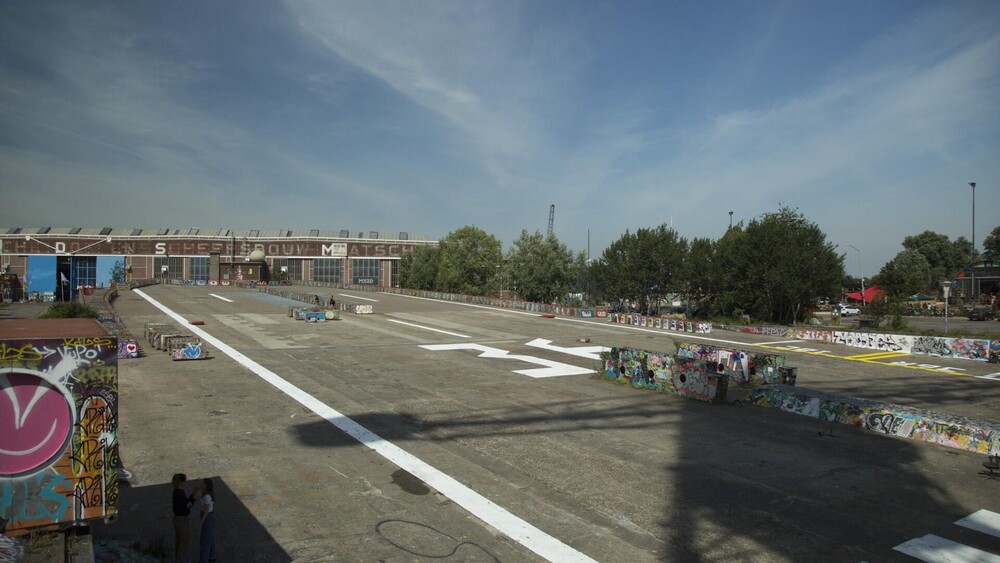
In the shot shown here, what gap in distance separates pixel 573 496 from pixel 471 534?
2607 millimetres

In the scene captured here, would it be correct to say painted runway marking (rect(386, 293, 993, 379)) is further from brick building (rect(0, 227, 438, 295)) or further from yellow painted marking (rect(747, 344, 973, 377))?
brick building (rect(0, 227, 438, 295))

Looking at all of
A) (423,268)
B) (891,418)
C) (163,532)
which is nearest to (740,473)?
(891,418)

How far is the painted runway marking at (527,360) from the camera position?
84.1 ft

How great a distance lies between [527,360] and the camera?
28.8m

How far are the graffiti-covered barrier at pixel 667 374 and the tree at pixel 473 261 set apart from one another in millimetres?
70584

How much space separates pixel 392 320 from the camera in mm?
48219

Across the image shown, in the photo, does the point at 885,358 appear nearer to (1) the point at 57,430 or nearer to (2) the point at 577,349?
(2) the point at 577,349

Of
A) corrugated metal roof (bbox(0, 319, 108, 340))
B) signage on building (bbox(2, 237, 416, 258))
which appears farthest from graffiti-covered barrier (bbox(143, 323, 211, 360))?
signage on building (bbox(2, 237, 416, 258))

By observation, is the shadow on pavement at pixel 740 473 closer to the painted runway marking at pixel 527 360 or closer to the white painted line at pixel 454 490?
the white painted line at pixel 454 490

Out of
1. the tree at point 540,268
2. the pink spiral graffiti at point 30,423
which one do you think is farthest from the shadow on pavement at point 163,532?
the tree at point 540,268

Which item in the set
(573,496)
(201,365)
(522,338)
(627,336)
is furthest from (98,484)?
(627,336)

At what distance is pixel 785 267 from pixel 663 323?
17.8 metres

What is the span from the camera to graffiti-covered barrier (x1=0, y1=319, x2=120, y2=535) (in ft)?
22.2

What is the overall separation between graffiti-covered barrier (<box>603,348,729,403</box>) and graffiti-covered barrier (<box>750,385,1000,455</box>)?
63.0 inches
